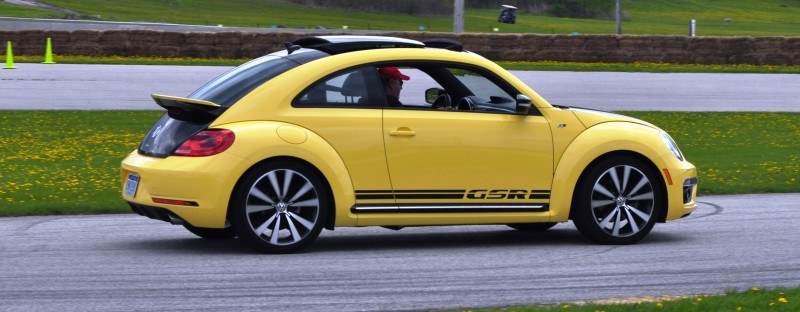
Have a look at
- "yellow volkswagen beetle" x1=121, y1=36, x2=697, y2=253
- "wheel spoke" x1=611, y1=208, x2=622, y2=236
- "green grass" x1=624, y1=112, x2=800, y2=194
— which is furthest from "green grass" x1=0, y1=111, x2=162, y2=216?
"green grass" x1=624, y1=112, x2=800, y2=194

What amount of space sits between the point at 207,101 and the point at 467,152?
1.74 meters

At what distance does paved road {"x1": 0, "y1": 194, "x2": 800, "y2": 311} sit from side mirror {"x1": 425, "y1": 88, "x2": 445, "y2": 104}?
1009 millimetres

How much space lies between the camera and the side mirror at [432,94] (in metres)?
8.83

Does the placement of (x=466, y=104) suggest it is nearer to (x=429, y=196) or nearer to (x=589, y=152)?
(x=429, y=196)

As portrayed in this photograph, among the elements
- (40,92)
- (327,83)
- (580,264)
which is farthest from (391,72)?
(40,92)

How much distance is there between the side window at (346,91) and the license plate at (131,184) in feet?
3.87

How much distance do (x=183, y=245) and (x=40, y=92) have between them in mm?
14983

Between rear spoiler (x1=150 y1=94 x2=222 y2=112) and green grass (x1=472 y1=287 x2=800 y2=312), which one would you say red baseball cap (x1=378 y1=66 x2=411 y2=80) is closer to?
rear spoiler (x1=150 y1=94 x2=222 y2=112)

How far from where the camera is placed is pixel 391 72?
8.63 m

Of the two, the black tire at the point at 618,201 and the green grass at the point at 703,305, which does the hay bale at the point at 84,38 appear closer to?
the black tire at the point at 618,201

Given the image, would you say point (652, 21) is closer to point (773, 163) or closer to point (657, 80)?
point (657, 80)

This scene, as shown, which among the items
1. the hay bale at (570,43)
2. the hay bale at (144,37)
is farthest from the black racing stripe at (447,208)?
the hay bale at (570,43)

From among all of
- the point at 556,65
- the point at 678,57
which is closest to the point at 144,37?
the point at 556,65

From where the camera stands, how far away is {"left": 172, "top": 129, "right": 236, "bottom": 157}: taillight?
802 cm
